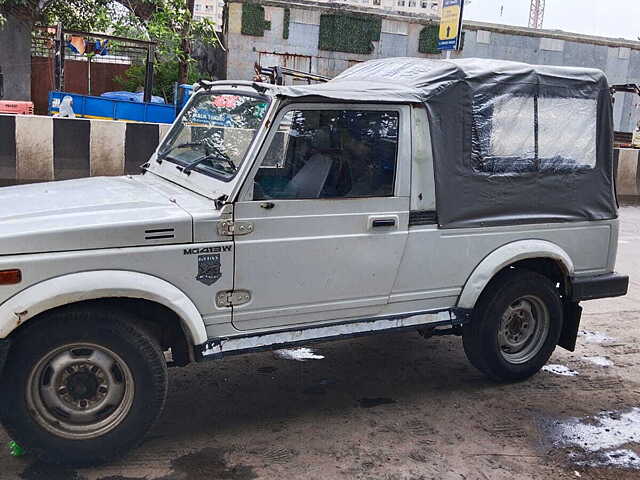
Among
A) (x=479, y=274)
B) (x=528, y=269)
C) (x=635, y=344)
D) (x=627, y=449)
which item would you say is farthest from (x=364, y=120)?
(x=635, y=344)

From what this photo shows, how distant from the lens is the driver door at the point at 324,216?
12.5 feet

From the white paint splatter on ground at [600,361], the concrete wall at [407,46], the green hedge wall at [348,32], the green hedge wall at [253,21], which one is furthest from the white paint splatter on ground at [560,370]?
the green hedge wall at [348,32]

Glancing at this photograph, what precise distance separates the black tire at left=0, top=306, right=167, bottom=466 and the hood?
0.37m

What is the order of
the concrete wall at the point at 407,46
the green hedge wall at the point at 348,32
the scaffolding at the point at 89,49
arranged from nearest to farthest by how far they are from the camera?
1. the scaffolding at the point at 89,49
2. the concrete wall at the point at 407,46
3. the green hedge wall at the point at 348,32

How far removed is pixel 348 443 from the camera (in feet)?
13.1

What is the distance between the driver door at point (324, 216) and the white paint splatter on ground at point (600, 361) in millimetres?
2348

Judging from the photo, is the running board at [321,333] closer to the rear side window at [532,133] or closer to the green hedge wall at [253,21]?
the rear side window at [532,133]

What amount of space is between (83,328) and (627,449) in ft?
10.7

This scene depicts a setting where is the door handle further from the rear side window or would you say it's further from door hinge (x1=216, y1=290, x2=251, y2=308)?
door hinge (x1=216, y1=290, x2=251, y2=308)

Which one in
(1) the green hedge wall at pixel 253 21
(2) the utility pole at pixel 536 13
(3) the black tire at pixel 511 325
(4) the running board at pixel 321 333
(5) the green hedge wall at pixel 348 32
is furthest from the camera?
(2) the utility pole at pixel 536 13

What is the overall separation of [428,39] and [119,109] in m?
14.1

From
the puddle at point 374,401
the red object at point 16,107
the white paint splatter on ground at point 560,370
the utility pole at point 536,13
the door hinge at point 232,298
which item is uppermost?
the utility pole at point 536,13

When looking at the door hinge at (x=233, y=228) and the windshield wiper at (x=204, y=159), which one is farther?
the windshield wiper at (x=204, y=159)

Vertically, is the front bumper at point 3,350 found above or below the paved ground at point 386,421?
above
